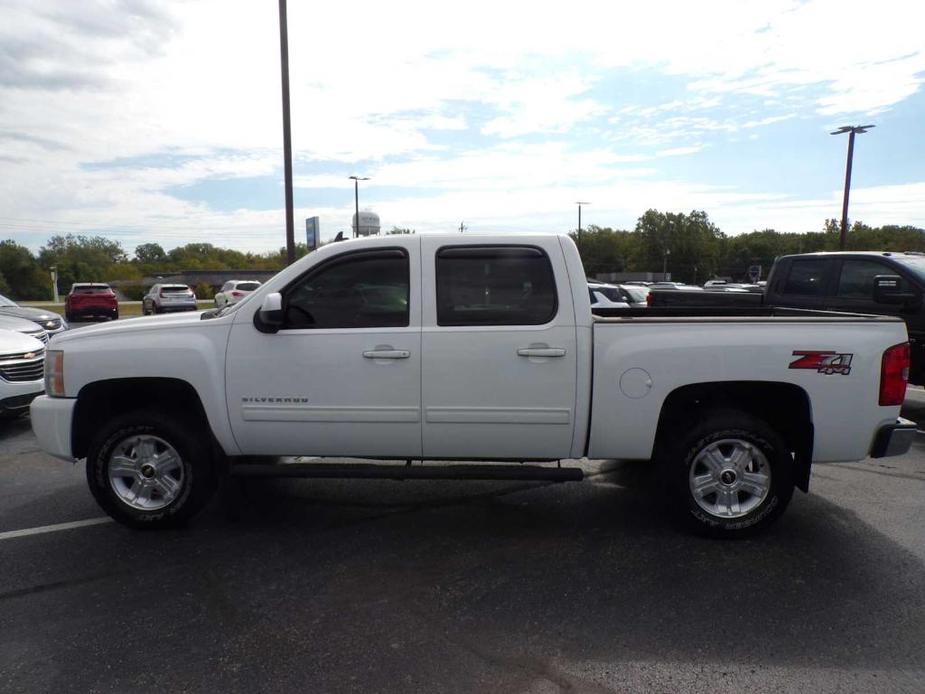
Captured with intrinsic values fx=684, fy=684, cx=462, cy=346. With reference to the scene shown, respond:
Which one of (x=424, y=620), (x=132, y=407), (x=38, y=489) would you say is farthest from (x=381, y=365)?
(x=38, y=489)

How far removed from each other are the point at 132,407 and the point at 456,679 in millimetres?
2997

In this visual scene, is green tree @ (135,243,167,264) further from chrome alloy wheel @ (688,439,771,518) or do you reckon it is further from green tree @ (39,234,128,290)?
chrome alloy wheel @ (688,439,771,518)

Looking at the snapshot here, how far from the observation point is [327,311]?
431 cm

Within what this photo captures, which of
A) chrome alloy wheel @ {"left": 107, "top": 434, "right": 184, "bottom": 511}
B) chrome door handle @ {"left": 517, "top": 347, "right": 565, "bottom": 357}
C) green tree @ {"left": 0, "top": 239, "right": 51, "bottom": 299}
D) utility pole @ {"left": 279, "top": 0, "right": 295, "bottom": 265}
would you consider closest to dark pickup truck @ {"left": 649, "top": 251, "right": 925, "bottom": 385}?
chrome door handle @ {"left": 517, "top": 347, "right": 565, "bottom": 357}

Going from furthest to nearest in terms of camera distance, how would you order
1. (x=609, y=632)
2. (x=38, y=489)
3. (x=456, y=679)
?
(x=38, y=489)
(x=609, y=632)
(x=456, y=679)

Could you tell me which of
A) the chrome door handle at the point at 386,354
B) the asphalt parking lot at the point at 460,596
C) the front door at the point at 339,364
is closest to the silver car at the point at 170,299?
the asphalt parking lot at the point at 460,596

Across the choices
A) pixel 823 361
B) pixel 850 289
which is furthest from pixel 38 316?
pixel 850 289

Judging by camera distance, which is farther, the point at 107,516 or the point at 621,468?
the point at 621,468

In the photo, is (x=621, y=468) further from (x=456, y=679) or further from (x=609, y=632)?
(x=456, y=679)

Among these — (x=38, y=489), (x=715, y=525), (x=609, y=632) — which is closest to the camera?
(x=609, y=632)

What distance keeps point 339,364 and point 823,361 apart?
289 cm

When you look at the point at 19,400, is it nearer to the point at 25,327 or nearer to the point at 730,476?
the point at 25,327

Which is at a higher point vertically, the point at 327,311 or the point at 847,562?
the point at 327,311

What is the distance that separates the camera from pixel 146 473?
449 cm
